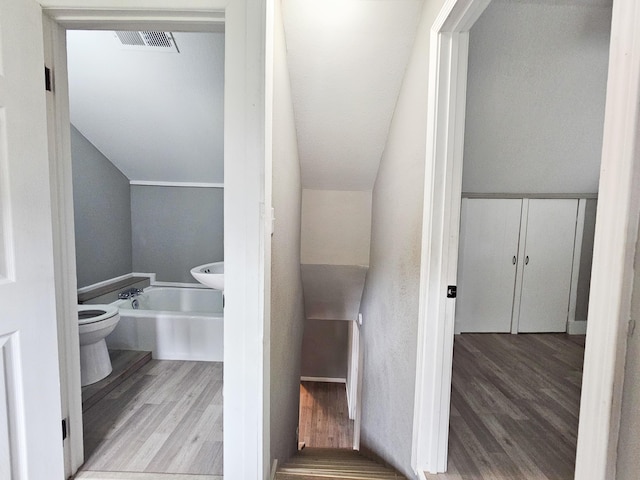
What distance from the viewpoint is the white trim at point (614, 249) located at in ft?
1.71

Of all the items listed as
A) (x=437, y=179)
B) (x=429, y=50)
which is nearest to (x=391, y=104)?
(x=429, y=50)

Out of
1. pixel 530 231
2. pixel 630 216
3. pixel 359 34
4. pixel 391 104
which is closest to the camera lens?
pixel 630 216

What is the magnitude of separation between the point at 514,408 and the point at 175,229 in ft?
11.2

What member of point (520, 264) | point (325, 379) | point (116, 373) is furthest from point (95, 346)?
point (325, 379)

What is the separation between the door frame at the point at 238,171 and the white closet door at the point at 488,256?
266 cm

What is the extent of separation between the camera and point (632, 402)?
1.73 ft

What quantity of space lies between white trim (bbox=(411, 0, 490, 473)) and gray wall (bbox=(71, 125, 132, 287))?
115 inches

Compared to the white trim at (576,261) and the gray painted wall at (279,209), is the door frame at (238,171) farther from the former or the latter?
the white trim at (576,261)

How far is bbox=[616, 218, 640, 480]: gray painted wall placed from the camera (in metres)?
0.52

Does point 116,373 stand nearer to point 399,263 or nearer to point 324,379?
point 399,263

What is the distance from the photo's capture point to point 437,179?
4.46 ft

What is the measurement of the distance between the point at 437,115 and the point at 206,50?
1.77 m

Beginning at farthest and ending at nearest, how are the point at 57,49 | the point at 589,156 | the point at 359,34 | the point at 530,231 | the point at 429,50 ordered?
1. the point at 530,231
2. the point at 589,156
3. the point at 359,34
4. the point at 429,50
5. the point at 57,49

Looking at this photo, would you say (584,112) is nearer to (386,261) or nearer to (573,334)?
(386,261)
